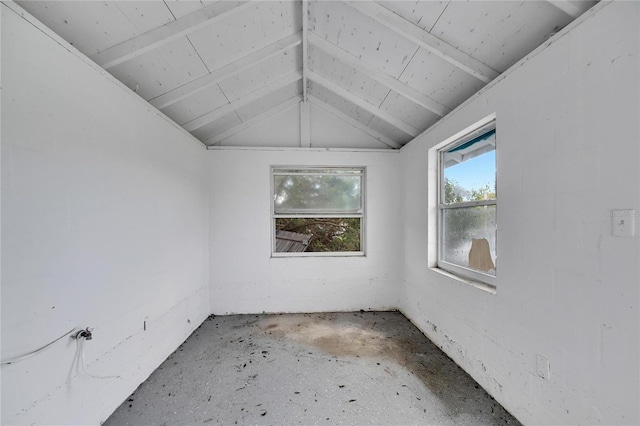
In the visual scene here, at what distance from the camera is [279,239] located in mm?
3520

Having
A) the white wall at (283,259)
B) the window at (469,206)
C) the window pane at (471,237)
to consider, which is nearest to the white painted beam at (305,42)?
the white wall at (283,259)

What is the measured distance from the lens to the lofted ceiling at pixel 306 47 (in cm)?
145

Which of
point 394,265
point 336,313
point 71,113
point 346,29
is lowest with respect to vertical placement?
point 336,313

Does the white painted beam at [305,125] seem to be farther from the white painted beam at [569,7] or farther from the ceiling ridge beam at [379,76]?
the white painted beam at [569,7]

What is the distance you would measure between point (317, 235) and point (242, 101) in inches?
74.4

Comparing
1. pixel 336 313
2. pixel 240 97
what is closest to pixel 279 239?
pixel 336 313

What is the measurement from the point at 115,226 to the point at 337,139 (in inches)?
103

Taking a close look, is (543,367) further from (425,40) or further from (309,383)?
(425,40)

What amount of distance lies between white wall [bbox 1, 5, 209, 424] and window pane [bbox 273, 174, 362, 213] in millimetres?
1463

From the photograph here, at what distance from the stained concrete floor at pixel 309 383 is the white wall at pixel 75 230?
0.34m

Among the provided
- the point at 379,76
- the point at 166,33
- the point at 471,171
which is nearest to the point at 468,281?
the point at 471,171

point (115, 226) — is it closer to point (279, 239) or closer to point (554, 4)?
point (279, 239)

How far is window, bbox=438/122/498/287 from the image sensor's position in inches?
78.1

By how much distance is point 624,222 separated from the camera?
1.09 m
